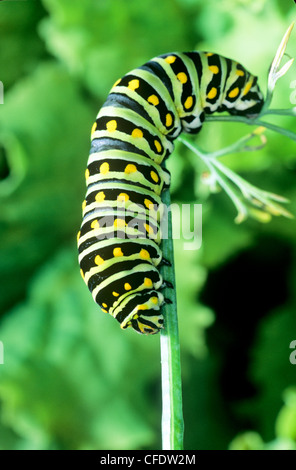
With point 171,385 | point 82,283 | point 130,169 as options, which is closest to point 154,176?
point 130,169

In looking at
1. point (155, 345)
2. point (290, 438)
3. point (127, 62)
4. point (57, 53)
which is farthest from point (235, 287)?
point (57, 53)

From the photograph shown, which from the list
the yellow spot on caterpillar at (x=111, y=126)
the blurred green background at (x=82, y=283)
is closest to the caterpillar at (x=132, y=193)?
the yellow spot on caterpillar at (x=111, y=126)

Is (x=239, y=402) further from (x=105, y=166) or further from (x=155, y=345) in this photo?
(x=105, y=166)

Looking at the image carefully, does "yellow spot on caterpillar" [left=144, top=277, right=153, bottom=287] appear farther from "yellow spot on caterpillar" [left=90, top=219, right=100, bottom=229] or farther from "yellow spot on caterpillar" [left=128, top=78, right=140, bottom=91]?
"yellow spot on caterpillar" [left=128, top=78, right=140, bottom=91]

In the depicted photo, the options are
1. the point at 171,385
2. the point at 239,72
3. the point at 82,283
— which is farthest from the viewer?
the point at 82,283

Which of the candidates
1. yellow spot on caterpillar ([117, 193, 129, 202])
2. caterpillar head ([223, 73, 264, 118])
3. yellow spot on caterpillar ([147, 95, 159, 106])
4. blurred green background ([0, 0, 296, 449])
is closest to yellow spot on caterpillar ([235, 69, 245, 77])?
caterpillar head ([223, 73, 264, 118])

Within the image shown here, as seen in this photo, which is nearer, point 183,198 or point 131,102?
point 131,102

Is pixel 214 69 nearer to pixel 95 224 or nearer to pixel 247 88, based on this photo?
pixel 247 88
